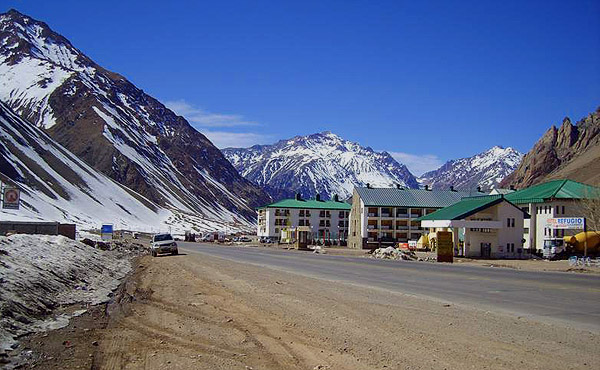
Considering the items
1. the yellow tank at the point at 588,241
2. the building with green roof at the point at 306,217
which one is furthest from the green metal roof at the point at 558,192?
the building with green roof at the point at 306,217

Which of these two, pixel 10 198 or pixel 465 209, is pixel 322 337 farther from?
pixel 465 209

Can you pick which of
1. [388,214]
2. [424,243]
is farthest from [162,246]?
[388,214]

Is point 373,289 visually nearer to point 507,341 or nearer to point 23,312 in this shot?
point 507,341

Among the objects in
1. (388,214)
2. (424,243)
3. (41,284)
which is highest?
(388,214)

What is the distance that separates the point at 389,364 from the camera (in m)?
9.23

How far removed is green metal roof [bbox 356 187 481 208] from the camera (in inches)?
3964

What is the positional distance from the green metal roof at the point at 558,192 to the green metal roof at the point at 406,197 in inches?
1070

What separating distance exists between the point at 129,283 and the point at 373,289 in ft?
31.2

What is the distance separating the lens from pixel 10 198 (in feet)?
149

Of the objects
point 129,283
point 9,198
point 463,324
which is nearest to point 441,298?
point 463,324

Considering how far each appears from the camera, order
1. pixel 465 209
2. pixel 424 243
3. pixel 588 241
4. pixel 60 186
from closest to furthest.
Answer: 1. pixel 588 241
2. pixel 465 209
3. pixel 424 243
4. pixel 60 186

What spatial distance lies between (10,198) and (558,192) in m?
55.9

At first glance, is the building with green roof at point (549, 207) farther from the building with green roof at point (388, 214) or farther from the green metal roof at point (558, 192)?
the building with green roof at point (388, 214)

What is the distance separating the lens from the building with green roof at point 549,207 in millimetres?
66562
